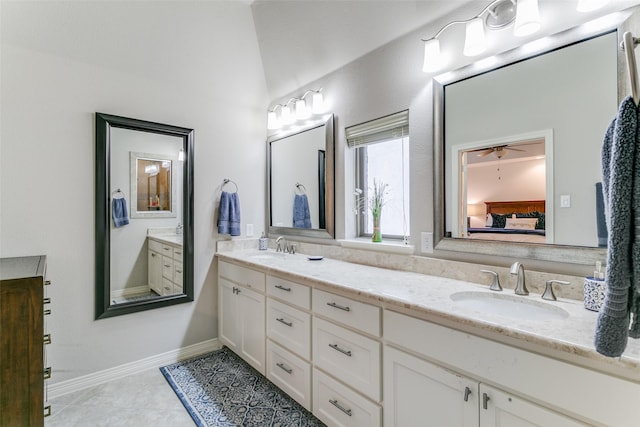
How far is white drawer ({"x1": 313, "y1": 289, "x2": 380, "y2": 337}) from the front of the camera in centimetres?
141

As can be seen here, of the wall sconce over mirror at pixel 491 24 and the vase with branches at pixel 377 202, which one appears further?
the vase with branches at pixel 377 202

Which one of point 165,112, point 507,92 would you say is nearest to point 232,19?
point 165,112

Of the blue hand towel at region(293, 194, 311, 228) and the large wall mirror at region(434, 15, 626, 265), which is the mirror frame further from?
the large wall mirror at region(434, 15, 626, 265)

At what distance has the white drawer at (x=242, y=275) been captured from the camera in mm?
2158

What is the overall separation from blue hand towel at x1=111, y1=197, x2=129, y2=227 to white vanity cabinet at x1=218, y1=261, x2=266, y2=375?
821 mm

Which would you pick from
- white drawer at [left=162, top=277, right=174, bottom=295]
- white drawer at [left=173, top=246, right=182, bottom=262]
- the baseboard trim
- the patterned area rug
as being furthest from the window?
the baseboard trim

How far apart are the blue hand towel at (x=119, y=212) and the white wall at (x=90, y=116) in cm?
14

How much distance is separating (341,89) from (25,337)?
2.26 m

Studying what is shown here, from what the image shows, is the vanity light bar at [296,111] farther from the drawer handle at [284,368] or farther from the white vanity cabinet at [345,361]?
the drawer handle at [284,368]

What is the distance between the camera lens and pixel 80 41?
204 centimetres

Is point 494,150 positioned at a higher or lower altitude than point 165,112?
lower

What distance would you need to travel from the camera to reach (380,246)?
2.05 m

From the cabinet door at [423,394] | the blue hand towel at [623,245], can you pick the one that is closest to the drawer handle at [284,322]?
the cabinet door at [423,394]

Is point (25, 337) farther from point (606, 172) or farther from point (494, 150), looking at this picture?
point (494, 150)
